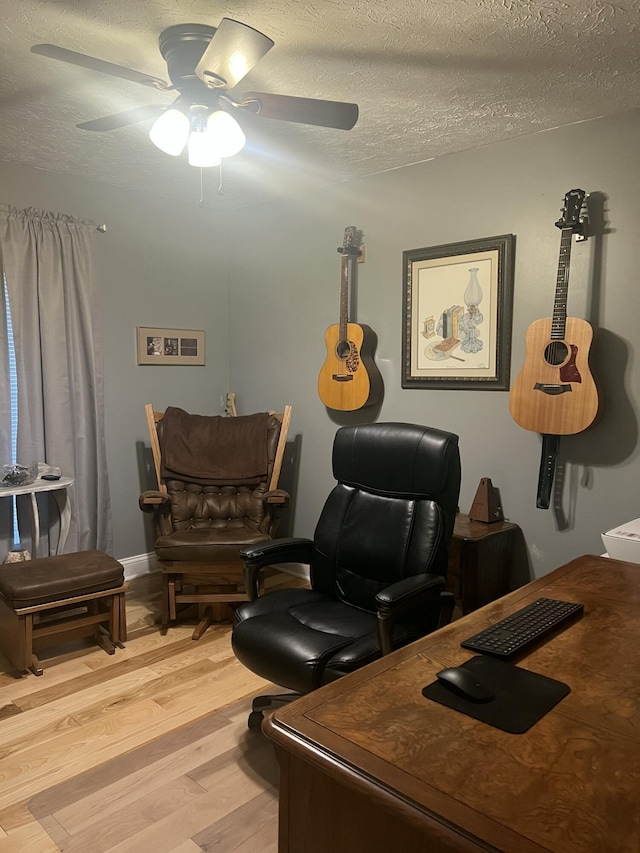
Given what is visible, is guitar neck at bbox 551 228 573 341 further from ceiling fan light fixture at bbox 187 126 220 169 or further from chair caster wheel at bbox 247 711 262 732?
chair caster wheel at bbox 247 711 262 732

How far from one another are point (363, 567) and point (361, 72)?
1.84m

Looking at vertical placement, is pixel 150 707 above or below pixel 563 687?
below

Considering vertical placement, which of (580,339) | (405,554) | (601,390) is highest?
(580,339)

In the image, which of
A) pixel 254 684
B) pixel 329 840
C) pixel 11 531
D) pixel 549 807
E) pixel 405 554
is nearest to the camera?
pixel 549 807

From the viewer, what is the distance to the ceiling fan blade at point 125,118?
2077mm

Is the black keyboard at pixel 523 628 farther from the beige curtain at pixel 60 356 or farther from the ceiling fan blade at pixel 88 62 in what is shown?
the beige curtain at pixel 60 356

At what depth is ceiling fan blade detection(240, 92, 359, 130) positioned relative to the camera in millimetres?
1939

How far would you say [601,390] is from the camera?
2682 millimetres

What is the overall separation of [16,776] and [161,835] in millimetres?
609

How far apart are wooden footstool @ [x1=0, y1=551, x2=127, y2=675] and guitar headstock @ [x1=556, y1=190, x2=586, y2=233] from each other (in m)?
2.53

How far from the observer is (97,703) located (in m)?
2.51

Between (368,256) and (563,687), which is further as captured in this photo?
(368,256)

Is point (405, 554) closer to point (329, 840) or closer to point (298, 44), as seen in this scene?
point (329, 840)

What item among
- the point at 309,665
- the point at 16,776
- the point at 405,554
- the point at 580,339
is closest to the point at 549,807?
the point at 309,665
